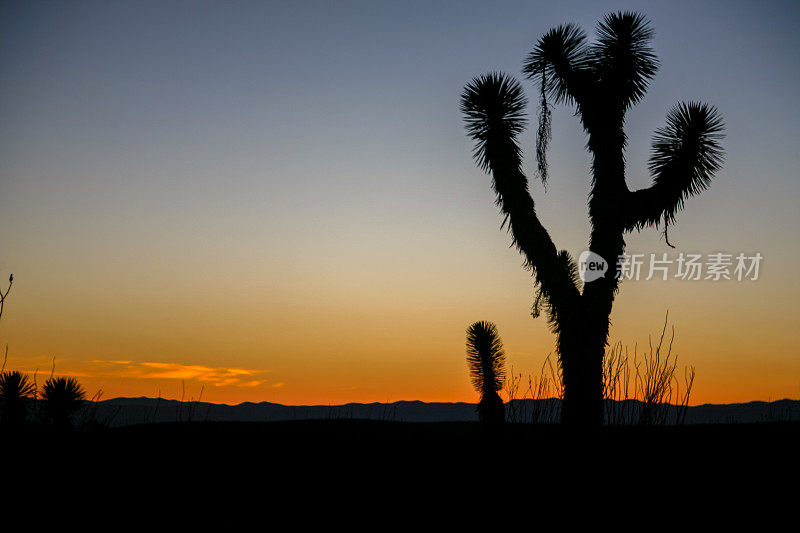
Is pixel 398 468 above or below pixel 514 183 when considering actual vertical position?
below

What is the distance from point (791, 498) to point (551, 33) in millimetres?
9045

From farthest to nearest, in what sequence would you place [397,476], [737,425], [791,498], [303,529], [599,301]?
[599,301], [737,425], [397,476], [791,498], [303,529]

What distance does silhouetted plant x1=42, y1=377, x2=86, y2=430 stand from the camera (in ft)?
24.3

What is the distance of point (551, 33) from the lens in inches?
482

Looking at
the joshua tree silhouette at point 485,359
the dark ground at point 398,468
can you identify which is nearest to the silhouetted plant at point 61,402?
the dark ground at point 398,468

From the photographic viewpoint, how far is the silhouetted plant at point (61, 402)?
7414 millimetres

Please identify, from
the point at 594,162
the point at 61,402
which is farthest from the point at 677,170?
the point at 61,402

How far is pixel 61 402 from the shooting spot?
7402 millimetres

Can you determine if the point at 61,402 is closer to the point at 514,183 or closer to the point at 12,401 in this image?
the point at 12,401

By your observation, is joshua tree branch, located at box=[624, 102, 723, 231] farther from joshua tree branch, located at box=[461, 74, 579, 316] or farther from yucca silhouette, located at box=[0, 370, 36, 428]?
yucca silhouette, located at box=[0, 370, 36, 428]

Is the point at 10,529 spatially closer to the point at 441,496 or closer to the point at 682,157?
the point at 441,496

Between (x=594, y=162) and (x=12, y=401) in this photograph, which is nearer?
(x=12, y=401)

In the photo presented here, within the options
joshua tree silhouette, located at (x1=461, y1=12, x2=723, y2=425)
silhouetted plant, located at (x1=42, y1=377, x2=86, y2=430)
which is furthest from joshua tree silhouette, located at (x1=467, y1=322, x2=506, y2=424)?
silhouetted plant, located at (x1=42, y1=377, x2=86, y2=430)

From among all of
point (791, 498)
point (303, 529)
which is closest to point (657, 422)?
point (791, 498)
